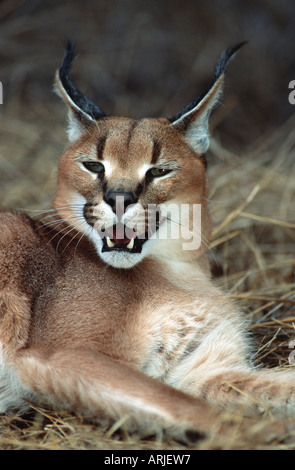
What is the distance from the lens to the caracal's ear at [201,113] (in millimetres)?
3096

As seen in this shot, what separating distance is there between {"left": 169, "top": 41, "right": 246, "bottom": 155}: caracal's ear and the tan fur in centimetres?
1

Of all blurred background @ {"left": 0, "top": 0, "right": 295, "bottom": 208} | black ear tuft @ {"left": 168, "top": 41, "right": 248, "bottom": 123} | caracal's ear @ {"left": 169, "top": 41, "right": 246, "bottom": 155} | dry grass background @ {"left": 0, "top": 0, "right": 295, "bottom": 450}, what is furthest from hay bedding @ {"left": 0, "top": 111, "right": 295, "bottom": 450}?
black ear tuft @ {"left": 168, "top": 41, "right": 248, "bottom": 123}

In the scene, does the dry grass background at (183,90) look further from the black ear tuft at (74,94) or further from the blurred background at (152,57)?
the black ear tuft at (74,94)

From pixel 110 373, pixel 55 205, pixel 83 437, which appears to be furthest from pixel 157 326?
pixel 55 205

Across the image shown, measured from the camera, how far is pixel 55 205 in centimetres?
331

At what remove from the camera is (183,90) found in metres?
7.10

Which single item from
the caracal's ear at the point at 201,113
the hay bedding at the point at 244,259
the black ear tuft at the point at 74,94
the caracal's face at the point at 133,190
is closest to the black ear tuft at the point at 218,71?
the caracal's ear at the point at 201,113

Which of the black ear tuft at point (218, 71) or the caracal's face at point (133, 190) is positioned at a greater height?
the black ear tuft at point (218, 71)

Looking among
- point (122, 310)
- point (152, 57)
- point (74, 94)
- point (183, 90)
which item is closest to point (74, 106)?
point (74, 94)

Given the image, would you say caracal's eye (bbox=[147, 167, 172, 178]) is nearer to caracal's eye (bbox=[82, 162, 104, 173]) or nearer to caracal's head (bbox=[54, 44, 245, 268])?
caracal's head (bbox=[54, 44, 245, 268])

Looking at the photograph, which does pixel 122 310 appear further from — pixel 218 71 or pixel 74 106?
pixel 218 71

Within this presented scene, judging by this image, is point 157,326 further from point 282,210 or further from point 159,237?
point 282,210

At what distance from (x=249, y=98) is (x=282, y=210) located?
2625 mm

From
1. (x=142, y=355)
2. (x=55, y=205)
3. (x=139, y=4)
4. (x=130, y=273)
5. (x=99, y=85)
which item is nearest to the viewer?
(x=142, y=355)
